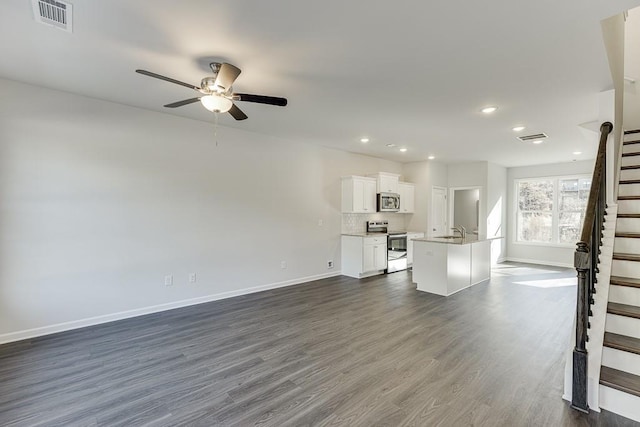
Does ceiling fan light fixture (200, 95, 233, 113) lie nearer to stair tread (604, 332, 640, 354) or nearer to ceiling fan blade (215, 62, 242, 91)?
ceiling fan blade (215, 62, 242, 91)

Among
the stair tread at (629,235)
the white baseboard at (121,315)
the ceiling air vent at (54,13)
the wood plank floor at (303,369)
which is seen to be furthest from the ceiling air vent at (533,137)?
the ceiling air vent at (54,13)

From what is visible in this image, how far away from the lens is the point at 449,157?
718 cm

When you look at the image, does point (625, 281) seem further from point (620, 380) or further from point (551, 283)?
point (551, 283)

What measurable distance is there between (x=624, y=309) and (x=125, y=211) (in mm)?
5180

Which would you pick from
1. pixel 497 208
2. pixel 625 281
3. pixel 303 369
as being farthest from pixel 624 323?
pixel 497 208

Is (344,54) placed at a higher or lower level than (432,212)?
higher

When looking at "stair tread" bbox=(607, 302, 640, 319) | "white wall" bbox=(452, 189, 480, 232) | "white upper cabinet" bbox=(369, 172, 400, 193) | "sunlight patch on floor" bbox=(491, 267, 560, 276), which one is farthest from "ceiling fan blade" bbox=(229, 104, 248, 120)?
"white wall" bbox=(452, 189, 480, 232)

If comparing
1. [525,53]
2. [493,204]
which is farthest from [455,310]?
[493,204]

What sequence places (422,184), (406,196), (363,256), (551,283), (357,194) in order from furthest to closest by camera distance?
(422,184)
(406,196)
(357,194)
(363,256)
(551,283)

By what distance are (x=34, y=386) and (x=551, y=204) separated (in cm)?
1004

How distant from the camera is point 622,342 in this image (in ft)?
7.11

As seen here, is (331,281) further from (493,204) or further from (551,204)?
(551,204)

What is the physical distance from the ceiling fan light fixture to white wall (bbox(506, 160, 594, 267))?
27.5 ft

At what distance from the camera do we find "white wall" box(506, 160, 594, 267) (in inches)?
290
